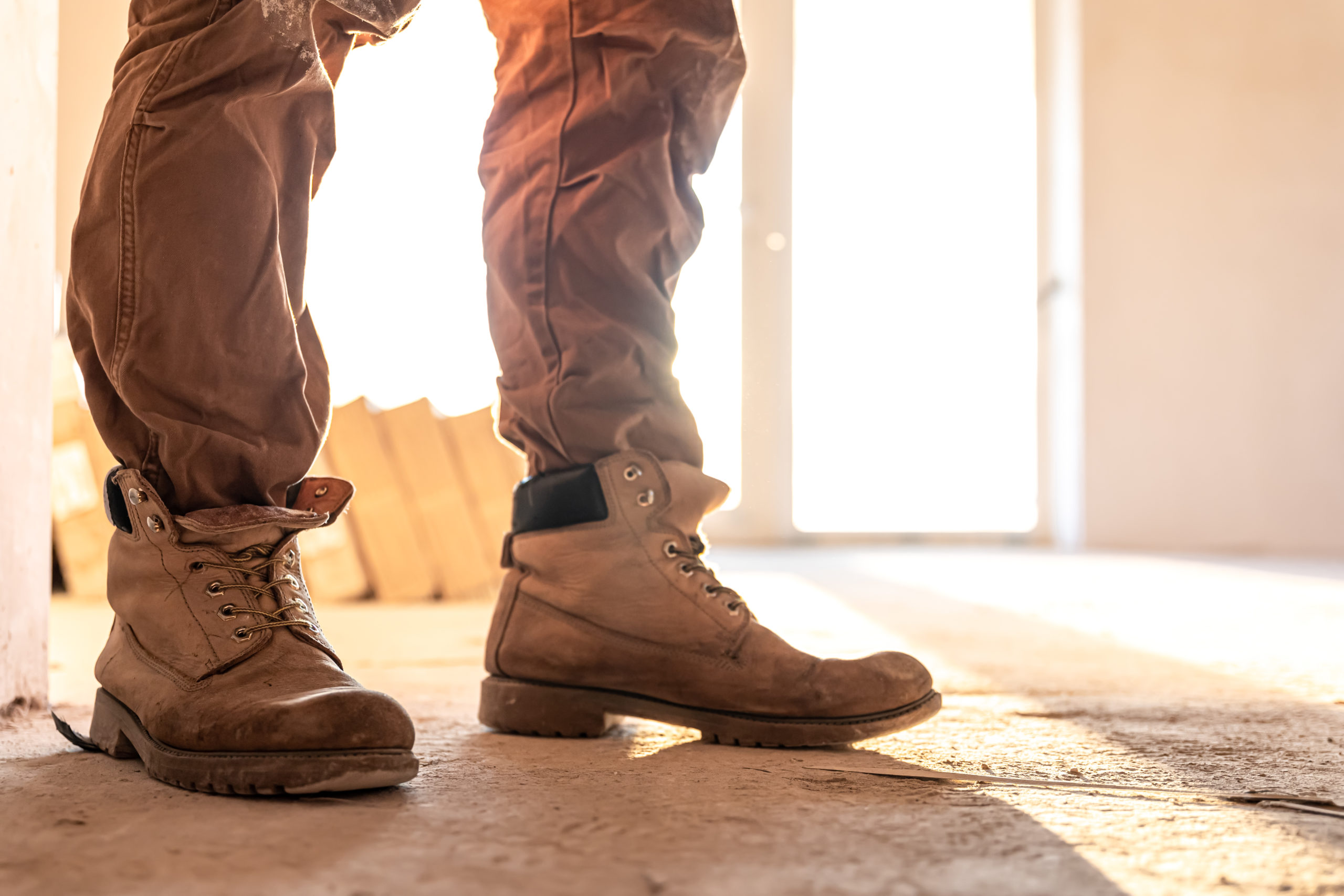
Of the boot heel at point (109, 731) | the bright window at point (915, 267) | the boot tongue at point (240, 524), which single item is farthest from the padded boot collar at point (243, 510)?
the bright window at point (915, 267)

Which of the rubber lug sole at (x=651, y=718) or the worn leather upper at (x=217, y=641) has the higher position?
the worn leather upper at (x=217, y=641)

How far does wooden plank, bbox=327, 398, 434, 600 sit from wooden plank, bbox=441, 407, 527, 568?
13 cm

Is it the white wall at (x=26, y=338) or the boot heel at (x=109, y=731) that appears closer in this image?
the boot heel at (x=109, y=731)

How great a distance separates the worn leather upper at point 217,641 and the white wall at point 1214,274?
389 centimetres

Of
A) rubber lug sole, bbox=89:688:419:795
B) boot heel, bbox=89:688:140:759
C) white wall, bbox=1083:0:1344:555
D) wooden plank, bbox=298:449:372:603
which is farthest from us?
white wall, bbox=1083:0:1344:555

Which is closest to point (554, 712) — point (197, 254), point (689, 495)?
point (689, 495)

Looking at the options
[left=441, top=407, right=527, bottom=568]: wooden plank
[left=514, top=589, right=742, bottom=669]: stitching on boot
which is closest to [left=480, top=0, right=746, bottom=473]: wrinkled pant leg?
[left=514, top=589, right=742, bottom=669]: stitching on boot

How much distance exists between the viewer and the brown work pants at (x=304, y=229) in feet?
2.11

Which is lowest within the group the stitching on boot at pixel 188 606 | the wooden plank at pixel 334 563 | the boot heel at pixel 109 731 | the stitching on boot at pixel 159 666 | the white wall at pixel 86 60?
the wooden plank at pixel 334 563

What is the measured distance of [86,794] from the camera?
0.59 meters

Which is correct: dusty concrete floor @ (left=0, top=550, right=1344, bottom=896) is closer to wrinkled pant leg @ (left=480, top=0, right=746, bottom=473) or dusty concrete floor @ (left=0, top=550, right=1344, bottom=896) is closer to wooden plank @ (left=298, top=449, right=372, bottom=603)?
wrinkled pant leg @ (left=480, top=0, right=746, bottom=473)

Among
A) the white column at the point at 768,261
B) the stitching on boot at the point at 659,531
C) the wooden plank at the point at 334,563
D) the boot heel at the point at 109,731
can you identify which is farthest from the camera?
the white column at the point at 768,261

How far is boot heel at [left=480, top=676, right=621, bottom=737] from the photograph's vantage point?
0.81 m

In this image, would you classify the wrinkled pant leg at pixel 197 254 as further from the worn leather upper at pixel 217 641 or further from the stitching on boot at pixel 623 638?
the stitching on boot at pixel 623 638
